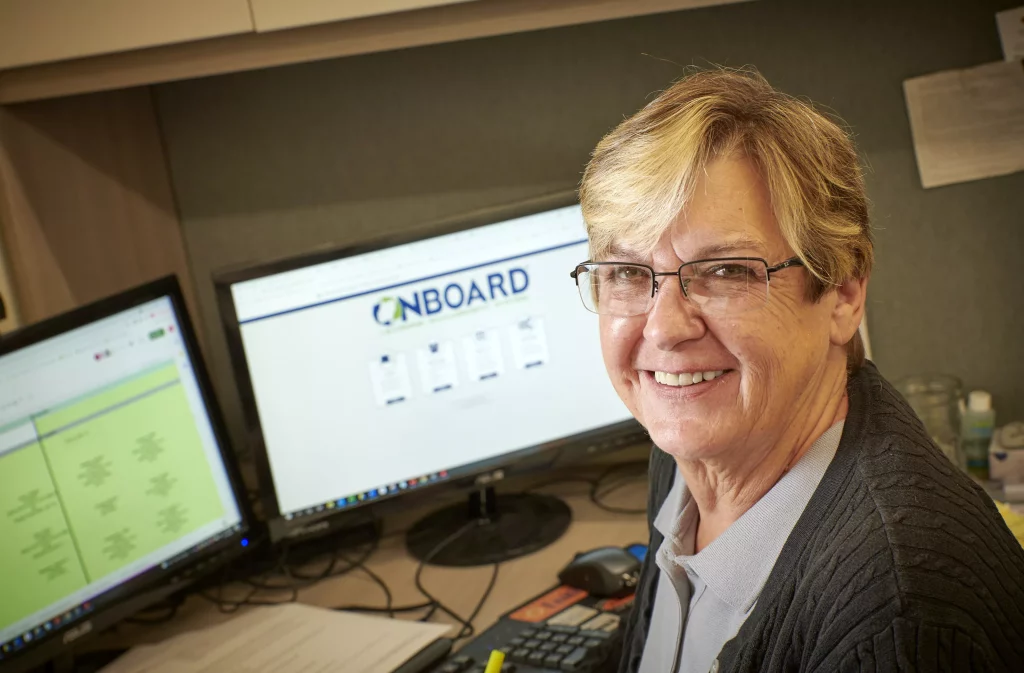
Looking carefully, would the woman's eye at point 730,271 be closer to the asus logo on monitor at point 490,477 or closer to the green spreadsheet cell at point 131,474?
the asus logo on monitor at point 490,477

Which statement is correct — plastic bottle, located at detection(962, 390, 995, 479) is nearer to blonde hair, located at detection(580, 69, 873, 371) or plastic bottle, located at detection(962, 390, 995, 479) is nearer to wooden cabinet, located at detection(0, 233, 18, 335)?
blonde hair, located at detection(580, 69, 873, 371)

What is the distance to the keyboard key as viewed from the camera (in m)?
1.15

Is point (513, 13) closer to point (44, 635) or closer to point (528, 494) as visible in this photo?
point (528, 494)

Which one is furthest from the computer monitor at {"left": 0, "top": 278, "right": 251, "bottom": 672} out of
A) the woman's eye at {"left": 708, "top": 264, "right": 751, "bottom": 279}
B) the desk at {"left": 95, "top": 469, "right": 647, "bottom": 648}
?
the woman's eye at {"left": 708, "top": 264, "right": 751, "bottom": 279}

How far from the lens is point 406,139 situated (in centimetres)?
160

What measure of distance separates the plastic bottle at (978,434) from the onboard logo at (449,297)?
0.66 m

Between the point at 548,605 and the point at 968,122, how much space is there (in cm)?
89

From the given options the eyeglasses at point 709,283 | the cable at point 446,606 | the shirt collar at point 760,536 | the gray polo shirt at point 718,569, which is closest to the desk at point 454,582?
the cable at point 446,606

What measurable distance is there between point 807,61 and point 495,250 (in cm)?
53

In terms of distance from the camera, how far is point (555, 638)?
3.94ft

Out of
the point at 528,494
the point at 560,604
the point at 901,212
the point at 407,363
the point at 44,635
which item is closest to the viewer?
the point at 44,635

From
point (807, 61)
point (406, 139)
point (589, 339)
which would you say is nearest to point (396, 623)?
point (589, 339)

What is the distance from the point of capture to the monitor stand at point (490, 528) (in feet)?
4.81

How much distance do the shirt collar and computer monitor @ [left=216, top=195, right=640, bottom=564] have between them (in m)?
0.50
